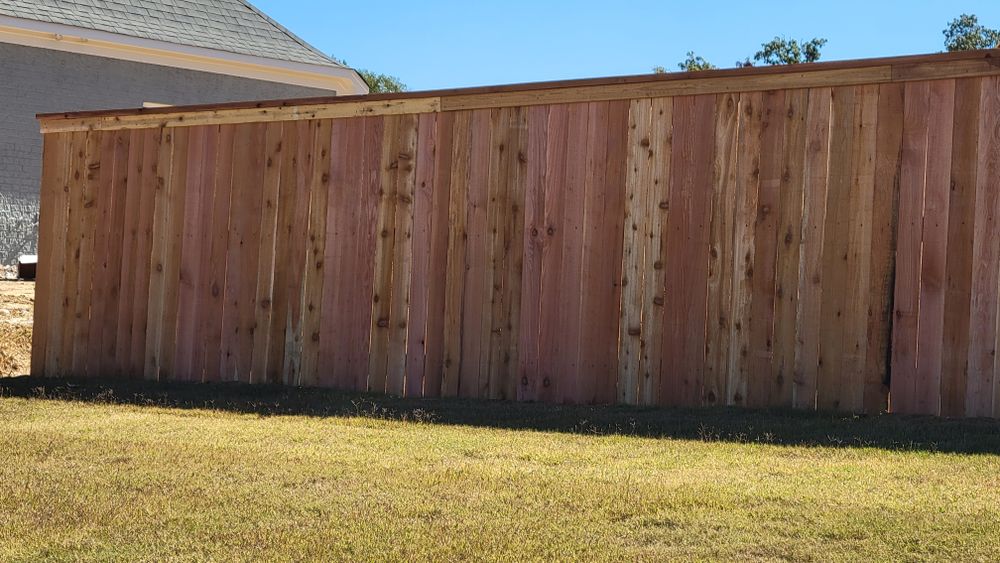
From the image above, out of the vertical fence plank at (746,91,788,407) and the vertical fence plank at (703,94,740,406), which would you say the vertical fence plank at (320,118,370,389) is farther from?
the vertical fence plank at (746,91,788,407)

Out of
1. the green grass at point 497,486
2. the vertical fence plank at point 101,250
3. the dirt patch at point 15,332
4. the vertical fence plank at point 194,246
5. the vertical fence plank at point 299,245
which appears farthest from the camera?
the dirt patch at point 15,332

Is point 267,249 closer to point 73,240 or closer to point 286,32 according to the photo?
point 73,240

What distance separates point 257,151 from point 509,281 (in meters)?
2.28

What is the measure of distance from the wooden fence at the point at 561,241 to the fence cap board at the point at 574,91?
0.05ft

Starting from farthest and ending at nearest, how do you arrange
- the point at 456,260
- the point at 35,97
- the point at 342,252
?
the point at 35,97
the point at 342,252
the point at 456,260

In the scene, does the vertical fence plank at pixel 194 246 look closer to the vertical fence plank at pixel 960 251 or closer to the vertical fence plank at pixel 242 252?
the vertical fence plank at pixel 242 252

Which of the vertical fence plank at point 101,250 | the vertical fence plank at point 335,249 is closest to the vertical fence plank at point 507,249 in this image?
the vertical fence plank at point 335,249

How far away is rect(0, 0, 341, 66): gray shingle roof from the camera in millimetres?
15562

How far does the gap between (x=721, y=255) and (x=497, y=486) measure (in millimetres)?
2939

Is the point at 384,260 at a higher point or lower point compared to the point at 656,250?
lower

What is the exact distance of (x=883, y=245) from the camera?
651cm

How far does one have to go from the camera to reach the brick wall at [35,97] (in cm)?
1516

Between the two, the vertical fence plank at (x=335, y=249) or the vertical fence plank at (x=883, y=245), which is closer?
the vertical fence plank at (x=883, y=245)

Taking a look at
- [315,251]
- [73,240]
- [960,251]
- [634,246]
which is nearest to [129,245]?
[73,240]
